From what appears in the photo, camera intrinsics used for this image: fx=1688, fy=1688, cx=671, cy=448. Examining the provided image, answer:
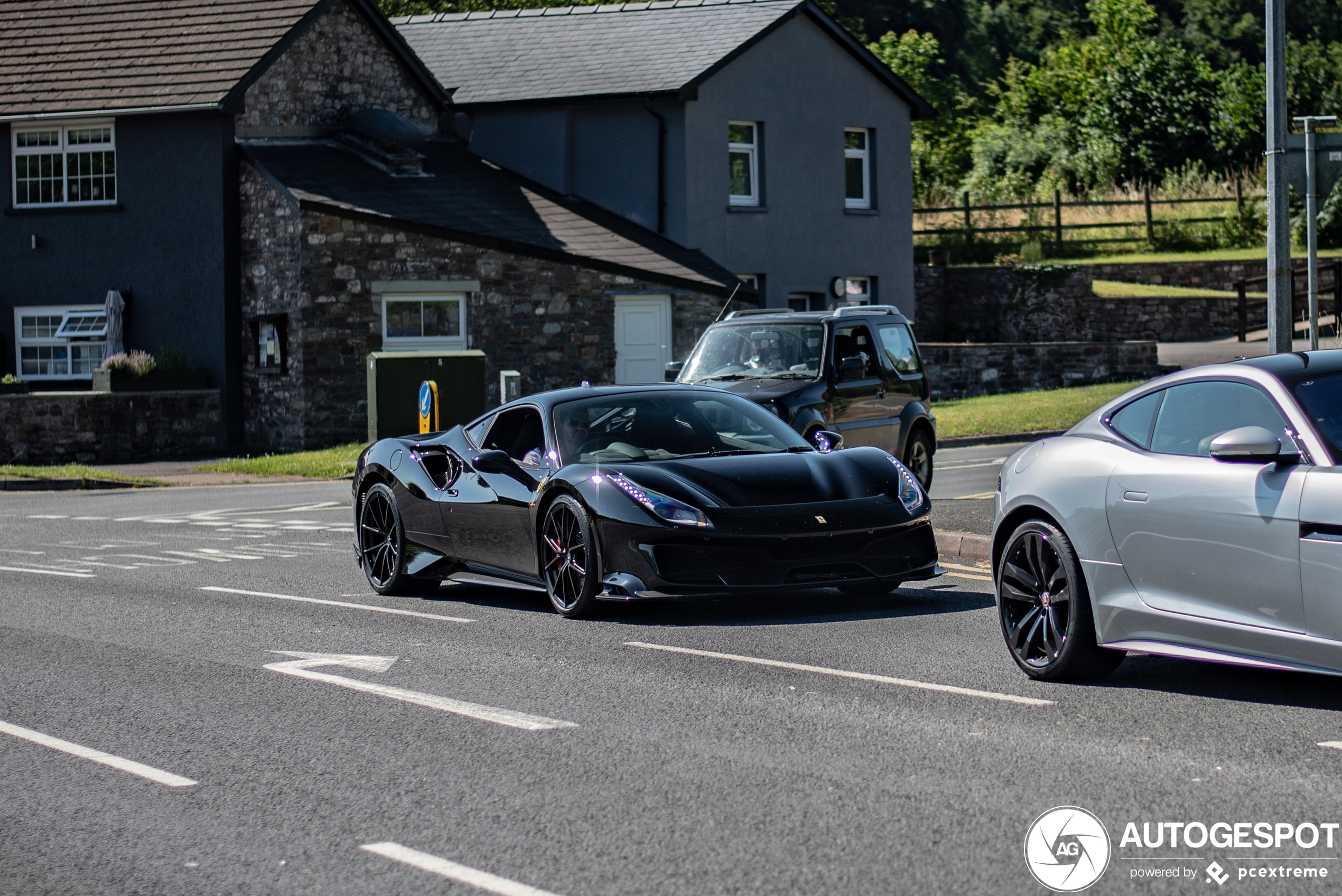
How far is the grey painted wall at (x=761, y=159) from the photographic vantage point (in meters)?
33.2

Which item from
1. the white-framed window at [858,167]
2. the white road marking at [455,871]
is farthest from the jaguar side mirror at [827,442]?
the white-framed window at [858,167]

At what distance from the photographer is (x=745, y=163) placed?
34250mm

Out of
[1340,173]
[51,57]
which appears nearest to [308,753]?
[1340,173]

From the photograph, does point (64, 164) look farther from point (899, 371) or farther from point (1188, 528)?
point (1188, 528)

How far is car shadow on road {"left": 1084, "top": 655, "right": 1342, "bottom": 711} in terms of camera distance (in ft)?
22.8

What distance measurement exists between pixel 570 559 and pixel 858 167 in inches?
1097

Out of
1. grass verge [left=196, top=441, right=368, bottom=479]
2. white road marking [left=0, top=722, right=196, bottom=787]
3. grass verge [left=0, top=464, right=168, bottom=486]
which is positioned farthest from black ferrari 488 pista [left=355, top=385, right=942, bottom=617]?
grass verge [left=0, top=464, right=168, bottom=486]

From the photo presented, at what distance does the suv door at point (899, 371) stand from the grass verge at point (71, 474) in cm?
1131

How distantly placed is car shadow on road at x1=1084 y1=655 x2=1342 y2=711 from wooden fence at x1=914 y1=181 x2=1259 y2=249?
39.2m

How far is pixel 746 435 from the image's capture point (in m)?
10.6

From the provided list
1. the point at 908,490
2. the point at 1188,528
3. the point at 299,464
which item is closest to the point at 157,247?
the point at 299,464

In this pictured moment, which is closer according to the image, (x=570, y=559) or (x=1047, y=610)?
(x=1047, y=610)

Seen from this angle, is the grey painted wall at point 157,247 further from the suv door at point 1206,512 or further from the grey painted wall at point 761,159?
the suv door at point 1206,512

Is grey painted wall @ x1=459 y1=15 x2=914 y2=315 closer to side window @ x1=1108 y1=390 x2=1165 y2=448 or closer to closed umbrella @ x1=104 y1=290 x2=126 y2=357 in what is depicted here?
closed umbrella @ x1=104 y1=290 x2=126 y2=357
